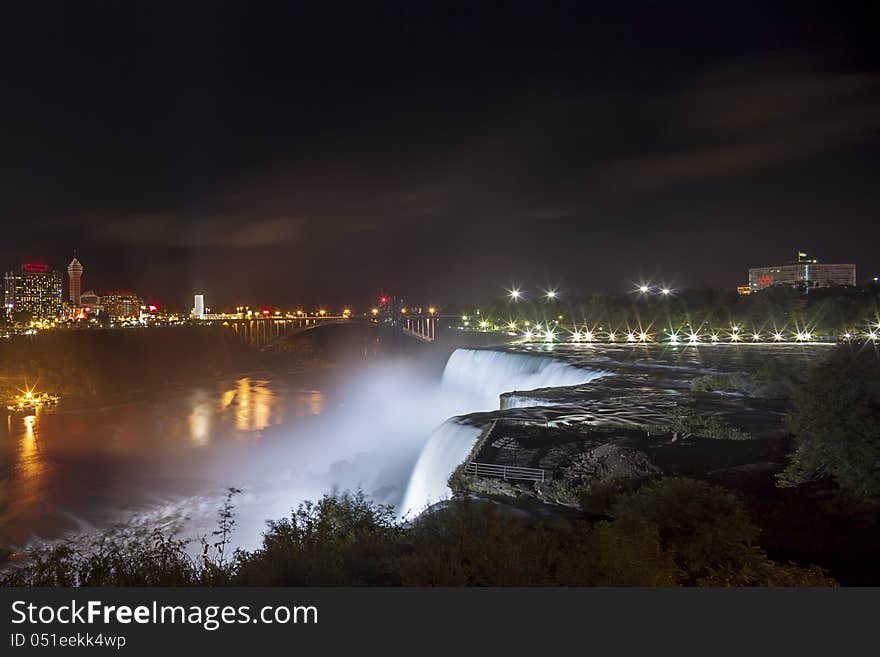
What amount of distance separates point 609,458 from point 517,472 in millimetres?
1998

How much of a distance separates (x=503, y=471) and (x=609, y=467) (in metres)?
2.25

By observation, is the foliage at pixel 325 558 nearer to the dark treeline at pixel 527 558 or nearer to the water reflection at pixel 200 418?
the dark treeline at pixel 527 558

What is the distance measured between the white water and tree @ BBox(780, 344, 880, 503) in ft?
25.5

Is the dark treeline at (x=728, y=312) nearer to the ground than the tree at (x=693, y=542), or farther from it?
farther from it

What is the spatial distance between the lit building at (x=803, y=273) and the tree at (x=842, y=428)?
12009cm

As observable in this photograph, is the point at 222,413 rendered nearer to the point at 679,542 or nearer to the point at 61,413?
the point at 61,413

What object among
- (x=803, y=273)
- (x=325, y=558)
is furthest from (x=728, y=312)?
(x=803, y=273)

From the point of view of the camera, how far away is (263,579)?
6230mm

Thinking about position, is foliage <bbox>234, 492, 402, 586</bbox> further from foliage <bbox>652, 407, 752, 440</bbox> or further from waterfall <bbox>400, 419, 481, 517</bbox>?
foliage <bbox>652, 407, 752, 440</bbox>

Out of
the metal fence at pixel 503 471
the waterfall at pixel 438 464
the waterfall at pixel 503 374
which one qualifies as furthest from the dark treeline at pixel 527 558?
the waterfall at pixel 503 374

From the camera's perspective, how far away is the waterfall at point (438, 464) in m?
15.1

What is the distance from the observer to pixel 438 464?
16.2 m

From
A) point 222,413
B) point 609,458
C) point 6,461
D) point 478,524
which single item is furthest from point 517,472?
point 222,413

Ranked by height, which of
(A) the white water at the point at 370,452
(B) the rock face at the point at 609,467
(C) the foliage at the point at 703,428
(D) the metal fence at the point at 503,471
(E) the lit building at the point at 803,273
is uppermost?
(E) the lit building at the point at 803,273
